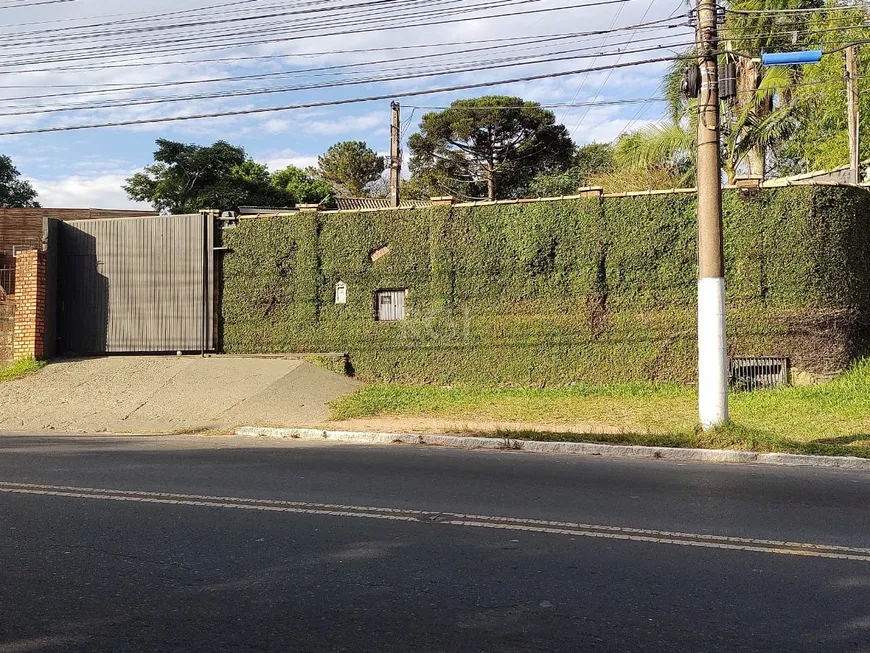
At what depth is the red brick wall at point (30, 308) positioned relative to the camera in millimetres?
17516

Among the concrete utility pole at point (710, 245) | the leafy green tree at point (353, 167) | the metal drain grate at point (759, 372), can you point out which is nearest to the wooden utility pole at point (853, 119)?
the metal drain grate at point (759, 372)

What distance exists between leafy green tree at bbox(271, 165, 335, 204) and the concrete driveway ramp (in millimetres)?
26445

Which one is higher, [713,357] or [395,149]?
[395,149]

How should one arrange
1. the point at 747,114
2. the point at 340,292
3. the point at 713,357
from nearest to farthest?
the point at 713,357, the point at 340,292, the point at 747,114

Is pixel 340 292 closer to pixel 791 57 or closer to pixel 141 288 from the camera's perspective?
pixel 141 288

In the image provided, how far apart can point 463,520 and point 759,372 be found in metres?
12.1

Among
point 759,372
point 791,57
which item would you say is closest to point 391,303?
point 759,372

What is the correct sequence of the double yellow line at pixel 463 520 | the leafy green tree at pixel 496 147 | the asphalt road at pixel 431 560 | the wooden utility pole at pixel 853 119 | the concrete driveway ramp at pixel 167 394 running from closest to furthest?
the asphalt road at pixel 431 560 → the double yellow line at pixel 463 520 → the concrete driveway ramp at pixel 167 394 → the wooden utility pole at pixel 853 119 → the leafy green tree at pixel 496 147

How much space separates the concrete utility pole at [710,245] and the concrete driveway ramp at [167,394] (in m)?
6.43

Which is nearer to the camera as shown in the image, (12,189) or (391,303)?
(391,303)

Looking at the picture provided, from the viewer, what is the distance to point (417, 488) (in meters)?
7.21

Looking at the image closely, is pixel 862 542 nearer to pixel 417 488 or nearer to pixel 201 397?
pixel 417 488

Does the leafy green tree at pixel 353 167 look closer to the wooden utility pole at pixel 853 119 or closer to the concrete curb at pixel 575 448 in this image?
the wooden utility pole at pixel 853 119

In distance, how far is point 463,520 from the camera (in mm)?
5906
